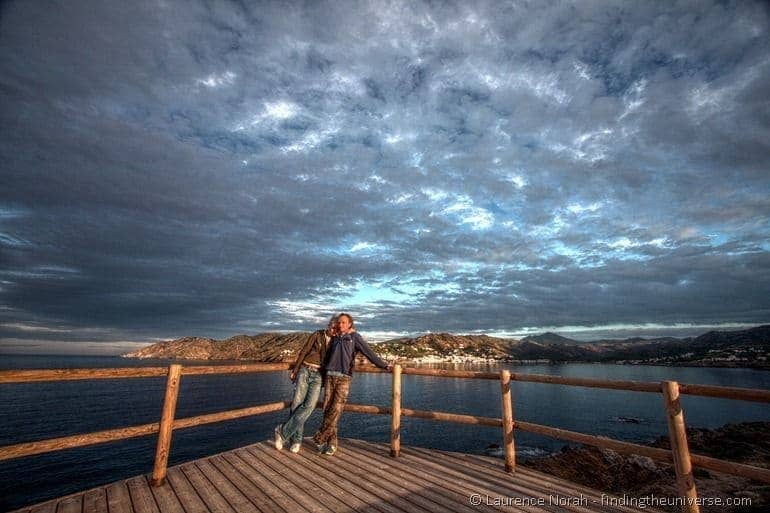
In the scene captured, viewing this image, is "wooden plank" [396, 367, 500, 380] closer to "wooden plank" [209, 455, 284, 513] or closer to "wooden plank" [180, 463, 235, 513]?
"wooden plank" [209, 455, 284, 513]

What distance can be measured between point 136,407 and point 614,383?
218 ft

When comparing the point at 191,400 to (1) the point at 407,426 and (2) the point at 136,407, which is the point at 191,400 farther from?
(1) the point at 407,426

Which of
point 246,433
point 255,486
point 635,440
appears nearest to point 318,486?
point 255,486

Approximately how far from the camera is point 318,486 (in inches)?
207

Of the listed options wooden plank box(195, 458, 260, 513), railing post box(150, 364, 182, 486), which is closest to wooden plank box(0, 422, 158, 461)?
railing post box(150, 364, 182, 486)

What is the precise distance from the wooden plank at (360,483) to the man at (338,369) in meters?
0.36

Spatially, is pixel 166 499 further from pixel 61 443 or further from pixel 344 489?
pixel 344 489

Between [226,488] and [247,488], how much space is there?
29 cm

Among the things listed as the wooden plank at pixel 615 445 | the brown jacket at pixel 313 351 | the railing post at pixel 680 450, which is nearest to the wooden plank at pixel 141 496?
the brown jacket at pixel 313 351

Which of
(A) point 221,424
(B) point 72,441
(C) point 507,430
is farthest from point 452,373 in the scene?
(A) point 221,424

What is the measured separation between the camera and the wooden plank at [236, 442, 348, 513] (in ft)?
15.3

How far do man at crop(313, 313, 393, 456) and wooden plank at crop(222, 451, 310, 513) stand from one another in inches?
50.1

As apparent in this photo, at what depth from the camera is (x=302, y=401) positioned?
22.6 feet

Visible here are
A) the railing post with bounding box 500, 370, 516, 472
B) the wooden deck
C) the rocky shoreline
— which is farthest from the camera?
the rocky shoreline
